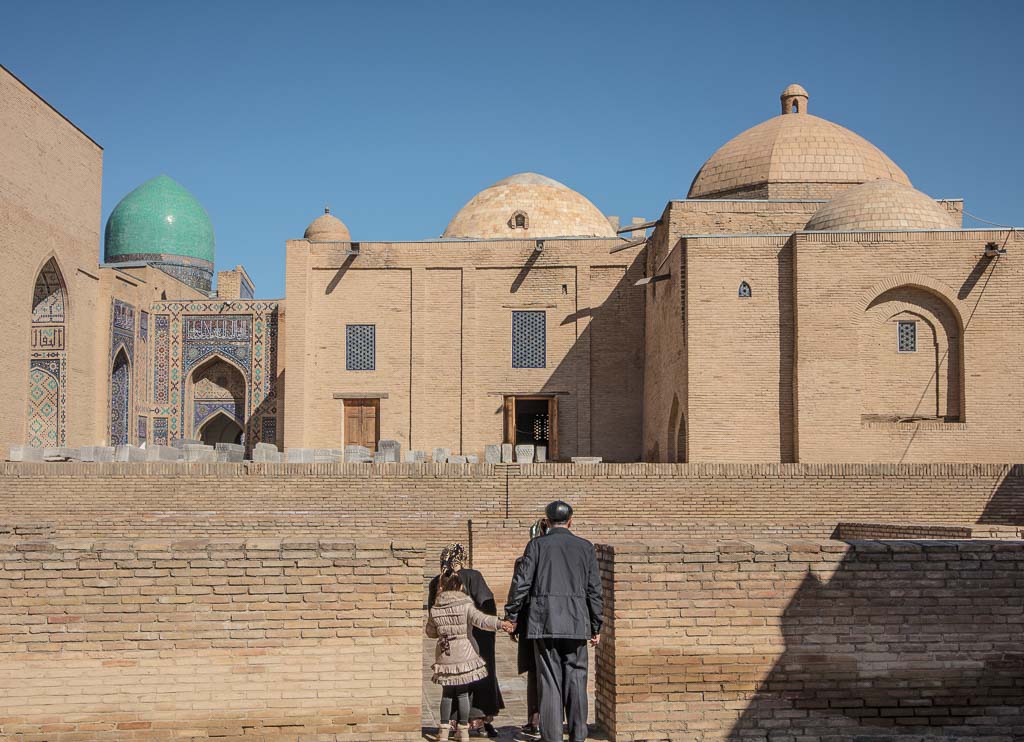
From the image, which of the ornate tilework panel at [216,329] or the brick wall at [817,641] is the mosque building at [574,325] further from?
the brick wall at [817,641]

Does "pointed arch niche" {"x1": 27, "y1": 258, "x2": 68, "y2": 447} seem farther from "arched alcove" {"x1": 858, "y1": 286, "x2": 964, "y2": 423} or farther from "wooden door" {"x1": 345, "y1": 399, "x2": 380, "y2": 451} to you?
"arched alcove" {"x1": 858, "y1": 286, "x2": 964, "y2": 423}

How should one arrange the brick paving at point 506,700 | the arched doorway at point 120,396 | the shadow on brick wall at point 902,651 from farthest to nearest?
the arched doorway at point 120,396, the brick paving at point 506,700, the shadow on brick wall at point 902,651

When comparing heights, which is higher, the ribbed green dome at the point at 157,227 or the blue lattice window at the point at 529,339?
the ribbed green dome at the point at 157,227

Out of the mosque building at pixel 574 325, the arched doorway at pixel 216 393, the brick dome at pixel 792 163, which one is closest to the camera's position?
the mosque building at pixel 574 325

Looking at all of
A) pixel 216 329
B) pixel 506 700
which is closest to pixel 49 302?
pixel 216 329

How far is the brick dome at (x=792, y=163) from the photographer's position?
2047cm

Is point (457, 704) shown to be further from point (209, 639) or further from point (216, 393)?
point (216, 393)

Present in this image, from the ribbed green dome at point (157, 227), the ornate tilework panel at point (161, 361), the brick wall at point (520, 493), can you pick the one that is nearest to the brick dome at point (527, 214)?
the ornate tilework panel at point (161, 361)

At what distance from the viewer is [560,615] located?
5.32 metres

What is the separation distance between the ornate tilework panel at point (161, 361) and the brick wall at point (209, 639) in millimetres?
20841

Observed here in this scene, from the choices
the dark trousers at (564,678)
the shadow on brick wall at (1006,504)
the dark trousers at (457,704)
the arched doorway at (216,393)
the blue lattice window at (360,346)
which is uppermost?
the blue lattice window at (360,346)

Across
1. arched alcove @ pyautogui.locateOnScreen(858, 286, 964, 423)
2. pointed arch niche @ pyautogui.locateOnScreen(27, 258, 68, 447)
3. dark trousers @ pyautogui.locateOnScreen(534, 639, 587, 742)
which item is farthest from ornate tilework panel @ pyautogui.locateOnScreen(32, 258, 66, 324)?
dark trousers @ pyautogui.locateOnScreen(534, 639, 587, 742)

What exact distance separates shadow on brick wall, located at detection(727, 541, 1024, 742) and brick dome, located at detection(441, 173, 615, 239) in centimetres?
1853

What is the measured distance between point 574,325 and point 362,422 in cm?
454
